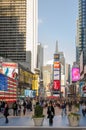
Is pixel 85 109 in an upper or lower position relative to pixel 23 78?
upper

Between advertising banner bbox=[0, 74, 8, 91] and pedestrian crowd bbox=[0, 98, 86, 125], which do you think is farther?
advertising banner bbox=[0, 74, 8, 91]

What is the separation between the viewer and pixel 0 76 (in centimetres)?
7256

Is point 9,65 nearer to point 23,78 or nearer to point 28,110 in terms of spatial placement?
point 28,110

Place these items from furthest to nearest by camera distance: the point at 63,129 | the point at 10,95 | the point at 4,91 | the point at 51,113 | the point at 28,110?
the point at 10,95
the point at 4,91
the point at 28,110
the point at 51,113
the point at 63,129

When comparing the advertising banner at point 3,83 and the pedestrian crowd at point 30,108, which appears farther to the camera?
the advertising banner at point 3,83

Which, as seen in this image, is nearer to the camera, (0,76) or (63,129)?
(63,129)

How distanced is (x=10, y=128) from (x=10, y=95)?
56524 millimetres

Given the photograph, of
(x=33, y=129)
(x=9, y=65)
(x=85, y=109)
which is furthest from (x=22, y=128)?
(x=9, y=65)

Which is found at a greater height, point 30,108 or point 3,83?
point 3,83

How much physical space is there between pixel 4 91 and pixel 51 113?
40175 mm

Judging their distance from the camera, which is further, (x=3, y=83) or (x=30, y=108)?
(x=3, y=83)

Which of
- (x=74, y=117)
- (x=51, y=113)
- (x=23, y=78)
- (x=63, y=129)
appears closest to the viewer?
(x=63, y=129)

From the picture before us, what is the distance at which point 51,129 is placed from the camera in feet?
102

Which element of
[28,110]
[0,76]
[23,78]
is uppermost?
[0,76]
